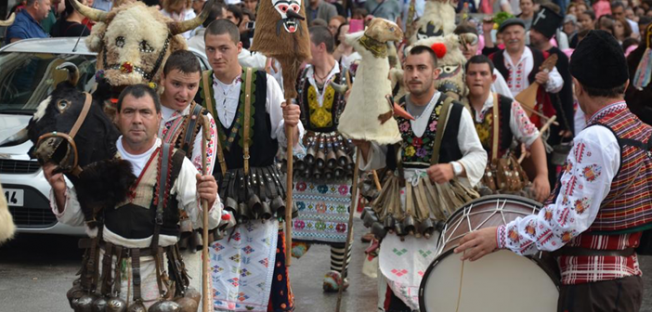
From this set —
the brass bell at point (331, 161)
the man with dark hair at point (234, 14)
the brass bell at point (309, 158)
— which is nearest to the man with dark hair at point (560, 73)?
the brass bell at point (331, 161)

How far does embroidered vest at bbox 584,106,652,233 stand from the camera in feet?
15.4

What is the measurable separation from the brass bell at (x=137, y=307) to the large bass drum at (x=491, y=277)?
1429mm

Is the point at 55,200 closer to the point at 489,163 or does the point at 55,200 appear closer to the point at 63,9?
the point at 489,163

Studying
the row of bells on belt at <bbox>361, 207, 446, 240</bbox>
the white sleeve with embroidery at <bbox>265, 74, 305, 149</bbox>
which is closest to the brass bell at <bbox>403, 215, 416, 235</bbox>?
the row of bells on belt at <bbox>361, 207, 446, 240</bbox>

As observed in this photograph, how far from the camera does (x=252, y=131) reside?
7242 millimetres

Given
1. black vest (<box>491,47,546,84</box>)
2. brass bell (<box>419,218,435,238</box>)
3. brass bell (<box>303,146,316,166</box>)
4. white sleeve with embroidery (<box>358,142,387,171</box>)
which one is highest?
black vest (<box>491,47,546,84</box>)

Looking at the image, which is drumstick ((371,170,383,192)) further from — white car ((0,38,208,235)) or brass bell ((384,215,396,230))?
white car ((0,38,208,235))

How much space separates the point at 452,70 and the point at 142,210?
3.97m

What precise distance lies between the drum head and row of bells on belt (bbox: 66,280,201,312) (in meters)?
1.25

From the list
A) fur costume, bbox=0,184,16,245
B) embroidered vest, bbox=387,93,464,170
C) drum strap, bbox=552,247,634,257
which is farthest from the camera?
embroidered vest, bbox=387,93,464,170

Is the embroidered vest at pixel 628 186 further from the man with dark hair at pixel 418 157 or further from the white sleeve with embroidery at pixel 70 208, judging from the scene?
the white sleeve with embroidery at pixel 70 208

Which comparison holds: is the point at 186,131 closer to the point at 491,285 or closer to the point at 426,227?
the point at 426,227

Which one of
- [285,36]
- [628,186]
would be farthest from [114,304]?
[628,186]

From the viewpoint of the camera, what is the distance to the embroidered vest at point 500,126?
330 inches
